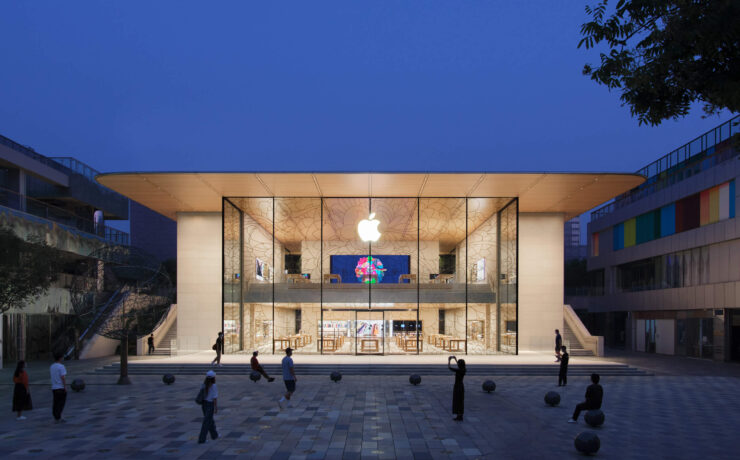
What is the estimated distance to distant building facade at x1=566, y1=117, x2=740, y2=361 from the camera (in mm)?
27172

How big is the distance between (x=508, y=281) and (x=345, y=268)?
10.8 meters

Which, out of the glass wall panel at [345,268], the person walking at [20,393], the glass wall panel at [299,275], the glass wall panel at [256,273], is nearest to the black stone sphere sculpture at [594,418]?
the person walking at [20,393]

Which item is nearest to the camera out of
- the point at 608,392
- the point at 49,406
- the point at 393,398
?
the point at 49,406

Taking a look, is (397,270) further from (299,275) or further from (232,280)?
(232,280)

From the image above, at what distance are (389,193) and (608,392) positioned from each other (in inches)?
514

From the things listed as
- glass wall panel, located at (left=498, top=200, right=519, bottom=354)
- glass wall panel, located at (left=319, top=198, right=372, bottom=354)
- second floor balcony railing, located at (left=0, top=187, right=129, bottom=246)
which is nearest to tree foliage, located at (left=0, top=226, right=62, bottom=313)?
second floor balcony railing, located at (left=0, top=187, right=129, bottom=246)

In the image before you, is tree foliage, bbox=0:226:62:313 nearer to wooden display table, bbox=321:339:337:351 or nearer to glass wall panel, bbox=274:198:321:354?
glass wall panel, bbox=274:198:321:354

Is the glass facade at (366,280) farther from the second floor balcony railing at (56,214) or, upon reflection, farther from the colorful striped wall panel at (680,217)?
the second floor balcony railing at (56,214)

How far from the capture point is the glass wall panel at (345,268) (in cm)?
2822

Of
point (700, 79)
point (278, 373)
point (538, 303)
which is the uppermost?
point (700, 79)

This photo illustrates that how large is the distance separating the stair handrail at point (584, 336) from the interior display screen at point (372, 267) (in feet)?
31.5

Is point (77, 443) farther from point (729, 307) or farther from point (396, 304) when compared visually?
point (729, 307)

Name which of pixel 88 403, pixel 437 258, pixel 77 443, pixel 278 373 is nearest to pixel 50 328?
pixel 278 373

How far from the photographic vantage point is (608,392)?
16.9 meters
